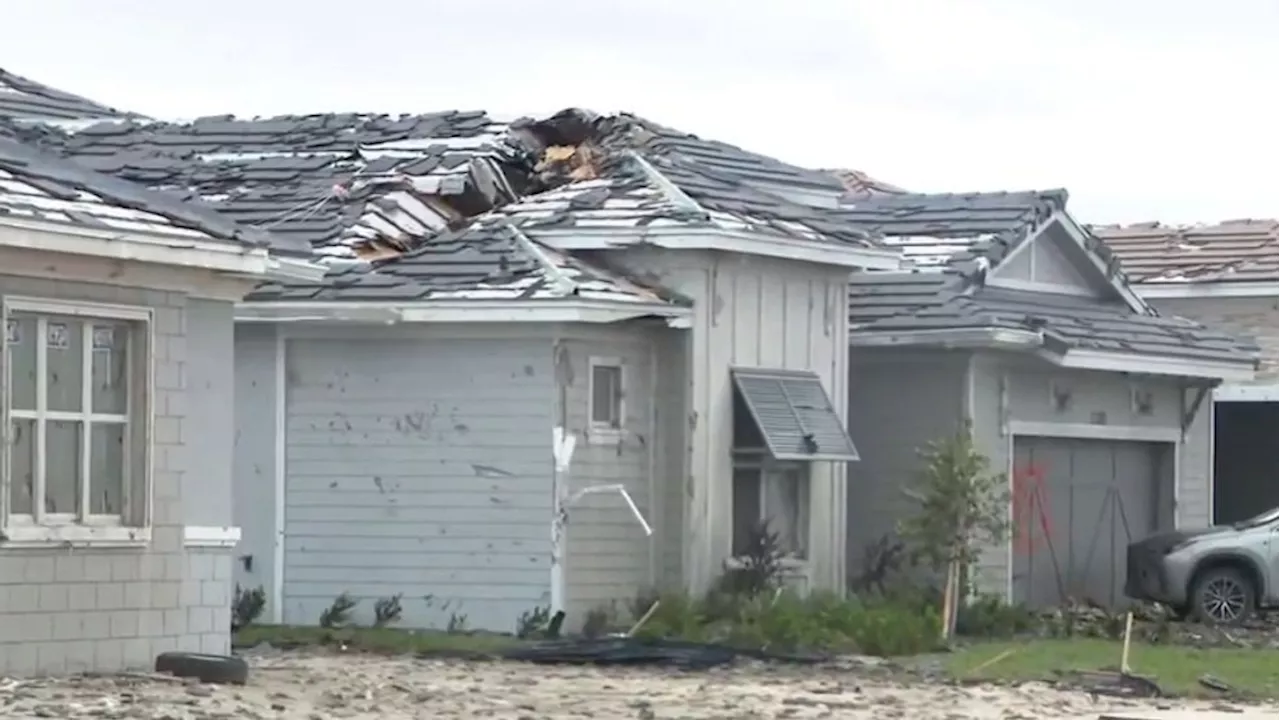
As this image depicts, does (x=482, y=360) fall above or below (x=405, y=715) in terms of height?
above

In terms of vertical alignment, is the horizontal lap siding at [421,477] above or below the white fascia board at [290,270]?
below

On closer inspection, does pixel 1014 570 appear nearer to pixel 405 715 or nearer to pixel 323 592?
pixel 323 592

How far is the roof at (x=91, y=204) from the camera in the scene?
16797 mm

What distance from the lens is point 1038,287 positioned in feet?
99.3

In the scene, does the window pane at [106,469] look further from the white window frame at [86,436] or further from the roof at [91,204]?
the roof at [91,204]

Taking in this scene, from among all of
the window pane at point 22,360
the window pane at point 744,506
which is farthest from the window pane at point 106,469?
the window pane at point 744,506

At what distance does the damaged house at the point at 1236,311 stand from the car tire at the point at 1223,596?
8369mm

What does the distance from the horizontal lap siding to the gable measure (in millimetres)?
7679

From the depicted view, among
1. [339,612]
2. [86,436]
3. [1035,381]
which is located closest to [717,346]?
[339,612]

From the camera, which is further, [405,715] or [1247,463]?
[1247,463]

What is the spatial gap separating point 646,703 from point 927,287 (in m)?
11.0

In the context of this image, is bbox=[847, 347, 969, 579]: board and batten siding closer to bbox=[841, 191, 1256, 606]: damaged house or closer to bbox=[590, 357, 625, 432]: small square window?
bbox=[841, 191, 1256, 606]: damaged house

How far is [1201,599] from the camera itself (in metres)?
28.1

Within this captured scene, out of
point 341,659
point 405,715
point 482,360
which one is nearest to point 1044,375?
point 482,360
